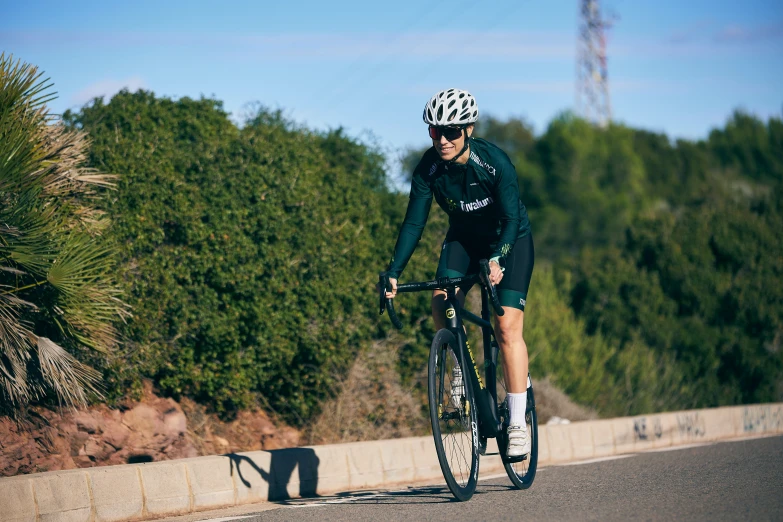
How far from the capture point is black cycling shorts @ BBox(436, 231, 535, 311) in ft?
22.4

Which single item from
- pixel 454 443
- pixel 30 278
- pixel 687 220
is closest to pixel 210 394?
pixel 30 278

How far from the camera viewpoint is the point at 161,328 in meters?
9.22

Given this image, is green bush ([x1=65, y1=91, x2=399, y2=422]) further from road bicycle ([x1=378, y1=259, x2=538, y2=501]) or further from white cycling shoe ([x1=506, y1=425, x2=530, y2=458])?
white cycling shoe ([x1=506, y1=425, x2=530, y2=458])

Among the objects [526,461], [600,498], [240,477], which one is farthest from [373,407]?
[600,498]

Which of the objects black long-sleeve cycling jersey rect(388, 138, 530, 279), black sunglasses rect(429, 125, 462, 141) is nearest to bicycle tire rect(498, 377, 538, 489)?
black long-sleeve cycling jersey rect(388, 138, 530, 279)

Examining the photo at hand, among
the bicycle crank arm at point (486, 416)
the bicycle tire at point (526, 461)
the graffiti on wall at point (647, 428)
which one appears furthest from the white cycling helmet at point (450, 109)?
the graffiti on wall at point (647, 428)

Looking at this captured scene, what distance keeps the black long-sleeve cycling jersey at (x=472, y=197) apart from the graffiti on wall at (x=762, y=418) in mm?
6976

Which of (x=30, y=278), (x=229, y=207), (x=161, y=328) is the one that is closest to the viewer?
(x=30, y=278)

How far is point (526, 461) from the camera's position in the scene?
24.1 feet

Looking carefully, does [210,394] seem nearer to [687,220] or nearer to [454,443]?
[454,443]

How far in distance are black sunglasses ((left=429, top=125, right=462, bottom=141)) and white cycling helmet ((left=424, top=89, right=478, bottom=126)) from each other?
56 millimetres

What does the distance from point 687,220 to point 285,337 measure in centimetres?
1136

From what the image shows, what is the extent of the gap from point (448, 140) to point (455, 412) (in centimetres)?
179

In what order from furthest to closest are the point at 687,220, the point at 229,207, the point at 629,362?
1. the point at 687,220
2. the point at 629,362
3. the point at 229,207
